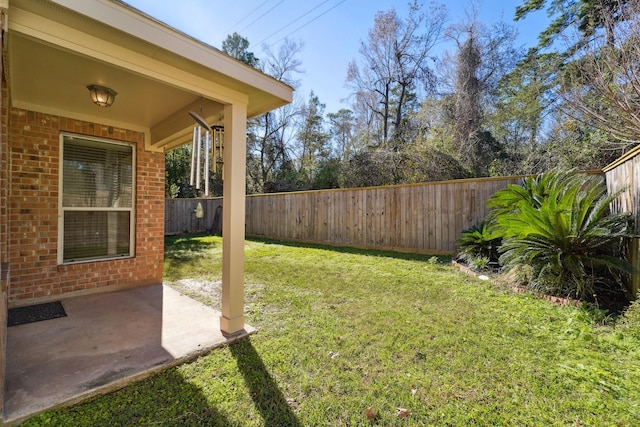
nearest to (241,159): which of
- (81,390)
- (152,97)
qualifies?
(152,97)

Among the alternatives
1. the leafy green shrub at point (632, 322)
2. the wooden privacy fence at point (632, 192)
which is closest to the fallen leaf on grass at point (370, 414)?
the leafy green shrub at point (632, 322)

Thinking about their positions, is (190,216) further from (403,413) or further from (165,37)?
(403,413)

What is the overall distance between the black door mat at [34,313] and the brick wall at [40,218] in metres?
0.21

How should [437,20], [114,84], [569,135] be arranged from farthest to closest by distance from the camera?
1. [437,20]
2. [569,135]
3. [114,84]

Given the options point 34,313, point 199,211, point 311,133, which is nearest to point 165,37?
point 34,313

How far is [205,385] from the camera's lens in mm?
1961

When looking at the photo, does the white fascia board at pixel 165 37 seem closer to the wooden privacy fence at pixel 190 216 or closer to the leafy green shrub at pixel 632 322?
the leafy green shrub at pixel 632 322

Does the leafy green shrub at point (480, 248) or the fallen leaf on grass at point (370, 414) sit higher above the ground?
the leafy green shrub at point (480, 248)

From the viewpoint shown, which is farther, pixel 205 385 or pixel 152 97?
pixel 152 97

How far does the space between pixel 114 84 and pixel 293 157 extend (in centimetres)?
1519

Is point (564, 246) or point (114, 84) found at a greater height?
point (114, 84)

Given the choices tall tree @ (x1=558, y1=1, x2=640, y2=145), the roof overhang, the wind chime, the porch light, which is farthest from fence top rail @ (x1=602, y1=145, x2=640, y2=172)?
the porch light

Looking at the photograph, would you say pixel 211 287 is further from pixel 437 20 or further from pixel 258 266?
pixel 437 20

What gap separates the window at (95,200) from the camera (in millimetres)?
3762
